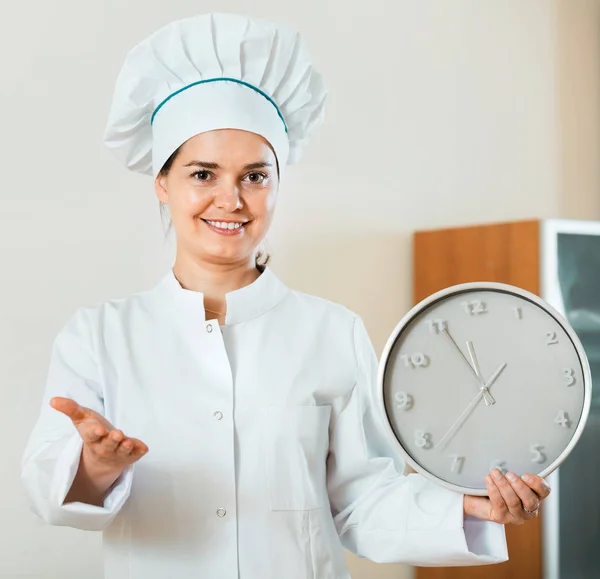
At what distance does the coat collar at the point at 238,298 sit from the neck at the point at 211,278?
0.06 ft

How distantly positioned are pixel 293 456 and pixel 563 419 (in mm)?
433

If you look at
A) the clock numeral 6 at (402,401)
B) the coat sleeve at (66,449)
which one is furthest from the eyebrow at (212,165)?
the clock numeral 6 at (402,401)

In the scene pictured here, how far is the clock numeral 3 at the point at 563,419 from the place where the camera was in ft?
4.20

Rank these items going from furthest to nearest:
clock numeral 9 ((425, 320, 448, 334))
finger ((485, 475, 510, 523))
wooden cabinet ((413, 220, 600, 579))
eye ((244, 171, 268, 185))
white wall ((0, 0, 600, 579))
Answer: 1. wooden cabinet ((413, 220, 600, 579))
2. white wall ((0, 0, 600, 579))
3. eye ((244, 171, 268, 185))
4. clock numeral 9 ((425, 320, 448, 334))
5. finger ((485, 475, 510, 523))

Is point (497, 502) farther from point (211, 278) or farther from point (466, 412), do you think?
point (211, 278)

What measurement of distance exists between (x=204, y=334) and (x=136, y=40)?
3.94 ft

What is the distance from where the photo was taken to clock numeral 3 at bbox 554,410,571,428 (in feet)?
4.20

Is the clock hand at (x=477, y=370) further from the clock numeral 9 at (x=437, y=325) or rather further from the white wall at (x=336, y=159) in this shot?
the white wall at (x=336, y=159)

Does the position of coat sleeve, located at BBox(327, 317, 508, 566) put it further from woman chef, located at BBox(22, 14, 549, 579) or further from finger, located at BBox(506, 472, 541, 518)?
finger, located at BBox(506, 472, 541, 518)

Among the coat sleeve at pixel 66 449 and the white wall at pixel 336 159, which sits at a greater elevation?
the white wall at pixel 336 159

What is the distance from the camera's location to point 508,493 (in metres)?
1.22

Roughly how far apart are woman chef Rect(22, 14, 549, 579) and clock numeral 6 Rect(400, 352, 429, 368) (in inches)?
6.7

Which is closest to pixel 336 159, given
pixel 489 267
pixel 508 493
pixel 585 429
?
pixel 489 267

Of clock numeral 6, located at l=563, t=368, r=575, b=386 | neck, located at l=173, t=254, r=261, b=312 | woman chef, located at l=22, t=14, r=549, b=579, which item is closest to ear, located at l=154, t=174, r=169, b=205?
woman chef, located at l=22, t=14, r=549, b=579
